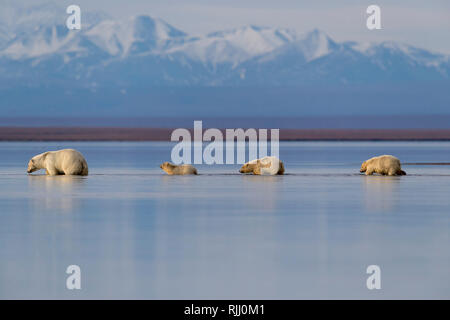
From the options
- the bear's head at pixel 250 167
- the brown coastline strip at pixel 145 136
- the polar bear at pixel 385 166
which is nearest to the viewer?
the polar bear at pixel 385 166

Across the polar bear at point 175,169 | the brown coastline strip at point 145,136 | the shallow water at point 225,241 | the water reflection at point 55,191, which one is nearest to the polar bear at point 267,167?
the polar bear at point 175,169

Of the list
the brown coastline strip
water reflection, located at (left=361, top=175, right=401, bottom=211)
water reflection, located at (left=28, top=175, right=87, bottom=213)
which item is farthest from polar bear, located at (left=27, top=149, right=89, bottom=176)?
the brown coastline strip

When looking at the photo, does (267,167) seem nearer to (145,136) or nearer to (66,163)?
(66,163)

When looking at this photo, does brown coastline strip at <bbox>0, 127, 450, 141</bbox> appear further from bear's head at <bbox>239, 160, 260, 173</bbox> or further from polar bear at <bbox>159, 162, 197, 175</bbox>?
bear's head at <bbox>239, 160, 260, 173</bbox>

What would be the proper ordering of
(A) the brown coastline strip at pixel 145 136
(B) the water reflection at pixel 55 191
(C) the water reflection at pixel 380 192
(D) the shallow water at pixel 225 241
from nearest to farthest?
(D) the shallow water at pixel 225 241, (B) the water reflection at pixel 55 191, (C) the water reflection at pixel 380 192, (A) the brown coastline strip at pixel 145 136

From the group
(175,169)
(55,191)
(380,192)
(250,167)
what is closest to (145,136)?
(175,169)

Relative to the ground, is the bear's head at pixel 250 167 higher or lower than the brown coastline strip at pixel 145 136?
lower

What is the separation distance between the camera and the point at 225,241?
12203 millimetres

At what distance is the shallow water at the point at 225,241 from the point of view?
31.3 ft

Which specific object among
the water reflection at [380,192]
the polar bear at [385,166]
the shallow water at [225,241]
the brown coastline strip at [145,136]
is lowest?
the shallow water at [225,241]

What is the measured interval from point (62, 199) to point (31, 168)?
7.91m

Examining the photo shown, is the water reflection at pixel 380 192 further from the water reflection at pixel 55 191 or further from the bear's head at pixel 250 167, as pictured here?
the water reflection at pixel 55 191

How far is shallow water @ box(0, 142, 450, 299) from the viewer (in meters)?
9.54
